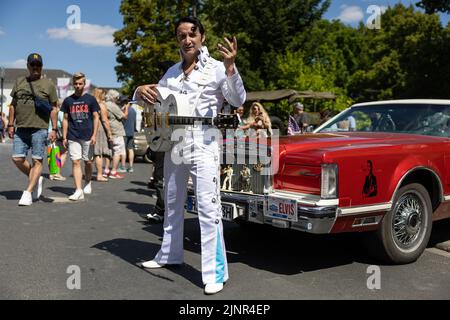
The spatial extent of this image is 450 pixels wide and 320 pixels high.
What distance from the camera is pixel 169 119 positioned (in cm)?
392

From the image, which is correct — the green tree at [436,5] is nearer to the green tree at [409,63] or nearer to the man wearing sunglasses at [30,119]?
the green tree at [409,63]

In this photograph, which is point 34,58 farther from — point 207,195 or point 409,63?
point 409,63

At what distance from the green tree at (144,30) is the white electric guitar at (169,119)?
31881 millimetres

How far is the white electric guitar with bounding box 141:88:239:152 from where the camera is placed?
12.5 ft

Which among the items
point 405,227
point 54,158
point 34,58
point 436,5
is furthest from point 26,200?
point 436,5

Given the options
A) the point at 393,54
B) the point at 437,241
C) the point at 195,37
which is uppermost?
the point at 393,54

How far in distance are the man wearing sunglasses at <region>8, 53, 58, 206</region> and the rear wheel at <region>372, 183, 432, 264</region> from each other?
4.89 metres

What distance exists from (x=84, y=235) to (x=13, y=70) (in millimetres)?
115686

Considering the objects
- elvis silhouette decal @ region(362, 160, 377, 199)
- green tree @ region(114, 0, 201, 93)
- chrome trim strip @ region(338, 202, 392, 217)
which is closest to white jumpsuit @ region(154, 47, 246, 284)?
chrome trim strip @ region(338, 202, 392, 217)
